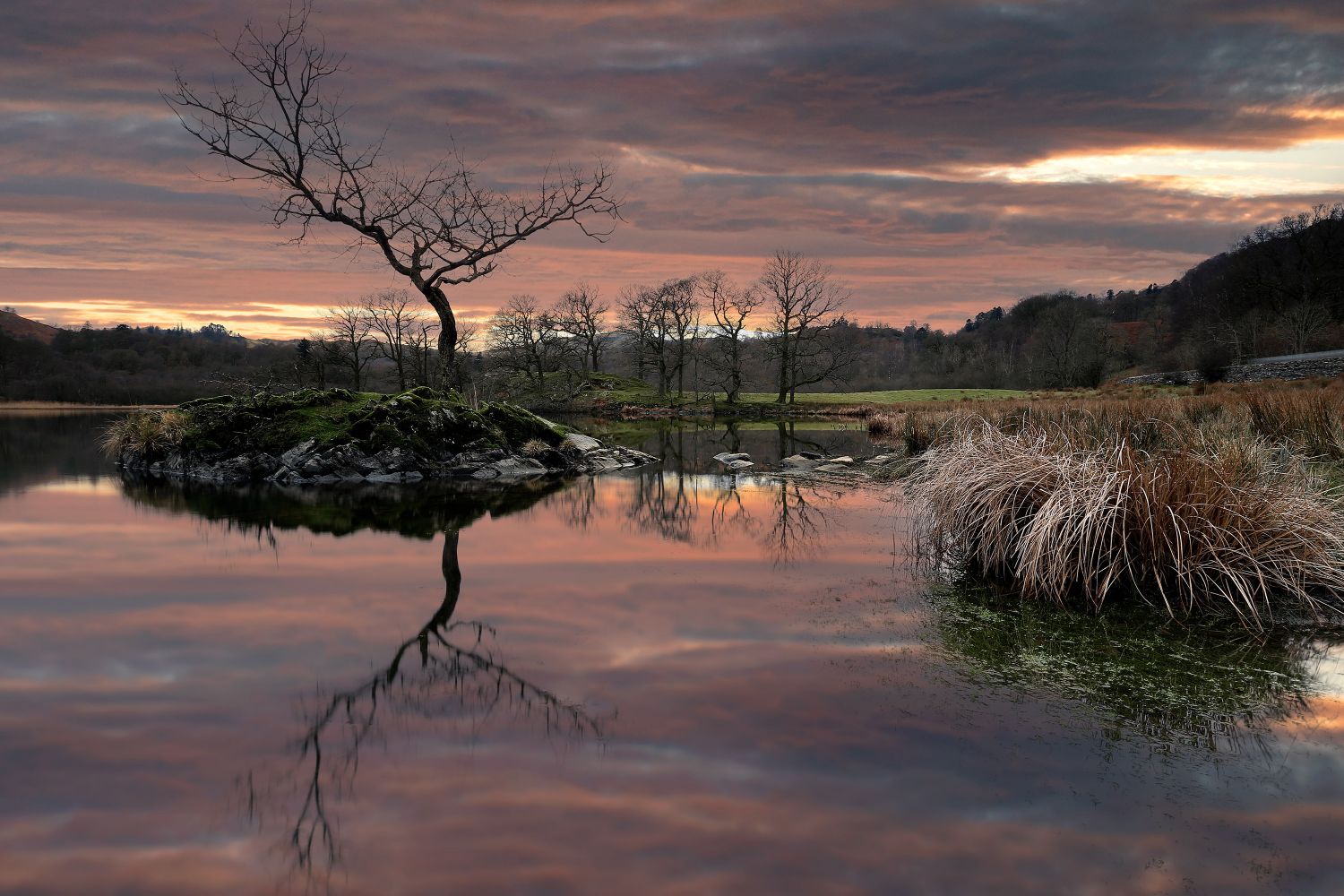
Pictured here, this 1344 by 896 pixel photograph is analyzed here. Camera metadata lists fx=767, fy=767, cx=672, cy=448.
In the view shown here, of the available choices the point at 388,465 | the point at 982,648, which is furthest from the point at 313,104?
the point at 982,648

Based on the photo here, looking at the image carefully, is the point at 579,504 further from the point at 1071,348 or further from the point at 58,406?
the point at 1071,348

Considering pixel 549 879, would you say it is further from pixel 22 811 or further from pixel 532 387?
pixel 532 387

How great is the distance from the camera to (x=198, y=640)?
5.92m

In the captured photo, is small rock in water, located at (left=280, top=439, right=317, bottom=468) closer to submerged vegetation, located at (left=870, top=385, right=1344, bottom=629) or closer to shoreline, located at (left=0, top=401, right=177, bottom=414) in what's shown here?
submerged vegetation, located at (left=870, top=385, right=1344, bottom=629)

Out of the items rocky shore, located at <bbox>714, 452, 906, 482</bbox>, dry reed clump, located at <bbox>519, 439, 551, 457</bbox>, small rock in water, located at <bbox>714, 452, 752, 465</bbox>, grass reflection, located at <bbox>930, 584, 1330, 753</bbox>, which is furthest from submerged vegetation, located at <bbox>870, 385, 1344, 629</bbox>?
small rock in water, located at <bbox>714, 452, 752, 465</bbox>

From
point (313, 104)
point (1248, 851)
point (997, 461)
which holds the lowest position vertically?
point (1248, 851)

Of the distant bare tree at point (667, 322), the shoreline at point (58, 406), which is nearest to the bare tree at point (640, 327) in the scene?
the distant bare tree at point (667, 322)

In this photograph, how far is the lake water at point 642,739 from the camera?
10.1 ft

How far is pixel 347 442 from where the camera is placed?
671 inches

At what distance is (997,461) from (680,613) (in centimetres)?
380

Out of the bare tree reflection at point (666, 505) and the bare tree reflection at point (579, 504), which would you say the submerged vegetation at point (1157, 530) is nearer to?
the bare tree reflection at point (666, 505)

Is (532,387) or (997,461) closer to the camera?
(997,461)

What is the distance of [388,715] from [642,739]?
154 centimetres

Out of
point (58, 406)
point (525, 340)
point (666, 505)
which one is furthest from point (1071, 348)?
point (58, 406)
